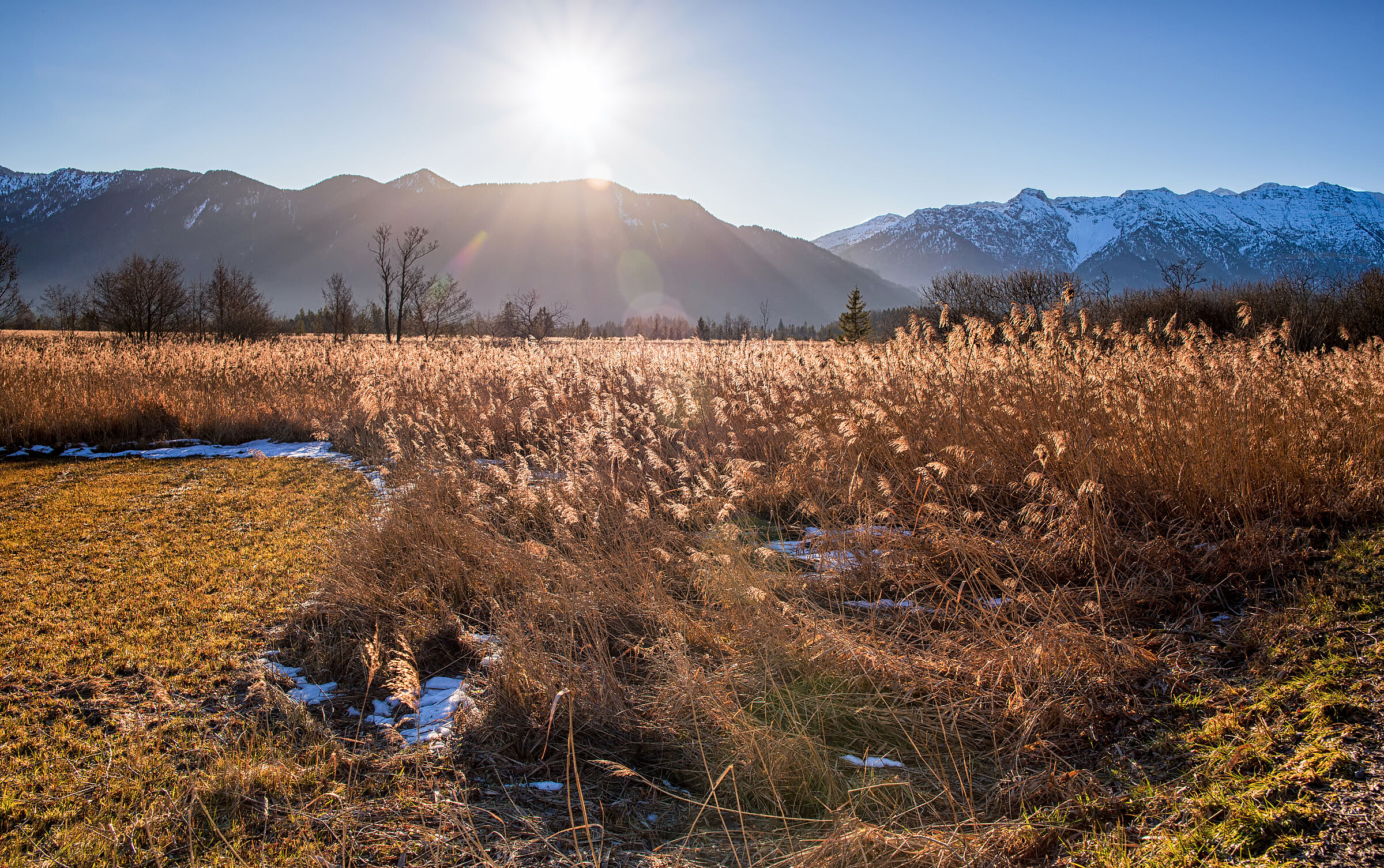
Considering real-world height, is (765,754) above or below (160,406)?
below

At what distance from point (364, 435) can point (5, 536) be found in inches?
165

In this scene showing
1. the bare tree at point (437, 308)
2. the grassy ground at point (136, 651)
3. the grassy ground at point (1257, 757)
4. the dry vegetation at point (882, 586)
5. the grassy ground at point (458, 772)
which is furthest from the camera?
the bare tree at point (437, 308)

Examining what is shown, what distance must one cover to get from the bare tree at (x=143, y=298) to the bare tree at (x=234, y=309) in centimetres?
168

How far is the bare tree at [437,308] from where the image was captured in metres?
31.7

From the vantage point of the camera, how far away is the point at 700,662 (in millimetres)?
2873

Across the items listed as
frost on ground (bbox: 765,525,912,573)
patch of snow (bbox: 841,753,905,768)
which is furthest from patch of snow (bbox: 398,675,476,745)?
frost on ground (bbox: 765,525,912,573)

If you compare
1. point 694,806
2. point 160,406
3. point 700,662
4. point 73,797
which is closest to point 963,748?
point 694,806

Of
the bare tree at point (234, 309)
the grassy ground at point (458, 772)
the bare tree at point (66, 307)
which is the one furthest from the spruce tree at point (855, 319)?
the bare tree at point (66, 307)

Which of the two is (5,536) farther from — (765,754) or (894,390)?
(894,390)

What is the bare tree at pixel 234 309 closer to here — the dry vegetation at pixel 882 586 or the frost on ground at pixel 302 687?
the dry vegetation at pixel 882 586

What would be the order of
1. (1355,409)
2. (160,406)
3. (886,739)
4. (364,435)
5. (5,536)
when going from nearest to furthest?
1. (886,739)
2. (1355,409)
3. (5,536)
4. (364,435)
5. (160,406)

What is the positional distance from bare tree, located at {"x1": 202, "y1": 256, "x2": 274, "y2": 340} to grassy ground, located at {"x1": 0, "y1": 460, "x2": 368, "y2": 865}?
25.8 m

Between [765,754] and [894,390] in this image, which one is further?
[894,390]

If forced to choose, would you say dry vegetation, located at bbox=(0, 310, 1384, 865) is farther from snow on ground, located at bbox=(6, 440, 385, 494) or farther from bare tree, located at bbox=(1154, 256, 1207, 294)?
bare tree, located at bbox=(1154, 256, 1207, 294)
